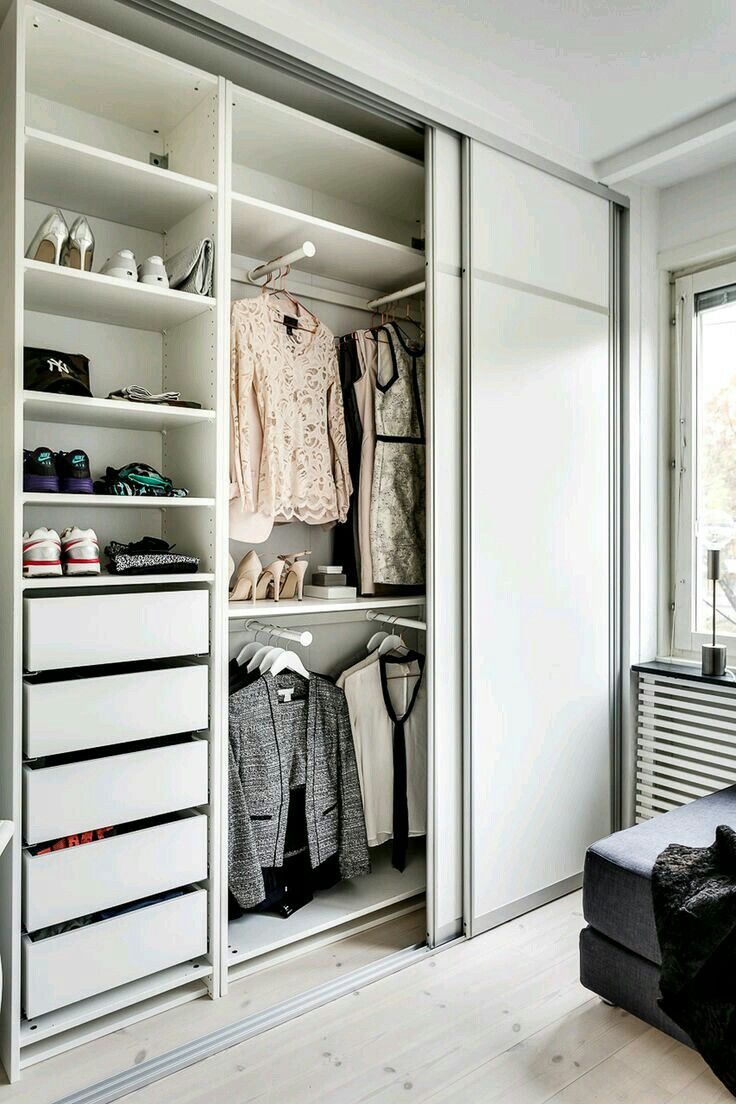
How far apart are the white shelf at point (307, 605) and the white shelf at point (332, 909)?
3.17 feet

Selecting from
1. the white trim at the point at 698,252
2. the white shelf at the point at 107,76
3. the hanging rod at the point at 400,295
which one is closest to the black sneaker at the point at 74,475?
the white shelf at the point at 107,76

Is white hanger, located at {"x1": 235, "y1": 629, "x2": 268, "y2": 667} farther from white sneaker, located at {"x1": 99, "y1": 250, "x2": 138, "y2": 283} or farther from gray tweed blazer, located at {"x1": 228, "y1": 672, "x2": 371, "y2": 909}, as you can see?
white sneaker, located at {"x1": 99, "y1": 250, "x2": 138, "y2": 283}

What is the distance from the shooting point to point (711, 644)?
2.91 meters

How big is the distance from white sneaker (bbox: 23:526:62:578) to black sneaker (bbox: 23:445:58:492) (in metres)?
0.11

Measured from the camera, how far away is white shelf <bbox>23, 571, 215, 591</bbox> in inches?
70.4

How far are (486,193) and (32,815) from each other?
2.25 metres

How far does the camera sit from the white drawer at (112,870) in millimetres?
1793

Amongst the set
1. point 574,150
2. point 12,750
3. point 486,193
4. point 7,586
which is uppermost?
point 574,150

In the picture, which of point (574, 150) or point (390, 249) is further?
point (574, 150)

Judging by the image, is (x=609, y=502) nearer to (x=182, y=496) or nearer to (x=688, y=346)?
(x=688, y=346)

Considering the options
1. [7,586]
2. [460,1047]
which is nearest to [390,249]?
[7,586]

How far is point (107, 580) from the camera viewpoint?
1.89 m

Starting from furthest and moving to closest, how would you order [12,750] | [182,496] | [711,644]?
[711,644] → [182,496] → [12,750]

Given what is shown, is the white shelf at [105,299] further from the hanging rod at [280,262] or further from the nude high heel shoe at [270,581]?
the nude high heel shoe at [270,581]
